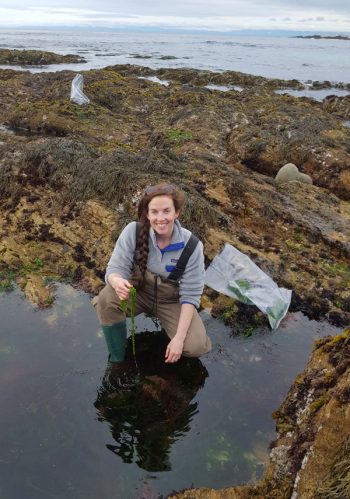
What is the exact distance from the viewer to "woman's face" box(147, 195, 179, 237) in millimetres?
3467

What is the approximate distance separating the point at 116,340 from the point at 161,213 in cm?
140

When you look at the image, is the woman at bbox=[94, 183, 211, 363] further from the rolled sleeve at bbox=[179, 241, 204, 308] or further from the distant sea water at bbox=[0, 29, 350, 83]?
the distant sea water at bbox=[0, 29, 350, 83]

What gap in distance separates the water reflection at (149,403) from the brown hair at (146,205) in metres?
1.02

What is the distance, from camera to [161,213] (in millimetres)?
3486

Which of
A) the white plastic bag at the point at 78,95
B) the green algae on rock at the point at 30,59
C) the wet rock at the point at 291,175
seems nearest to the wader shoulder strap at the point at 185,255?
the wet rock at the point at 291,175

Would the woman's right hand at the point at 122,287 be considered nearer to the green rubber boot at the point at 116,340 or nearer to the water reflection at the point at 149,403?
the green rubber boot at the point at 116,340

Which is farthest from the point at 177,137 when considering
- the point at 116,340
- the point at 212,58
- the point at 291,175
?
the point at 212,58

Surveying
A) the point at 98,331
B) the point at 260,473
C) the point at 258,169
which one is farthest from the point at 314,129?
the point at 260,473

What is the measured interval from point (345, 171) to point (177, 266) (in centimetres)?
722

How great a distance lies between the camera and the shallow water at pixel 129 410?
3.11m

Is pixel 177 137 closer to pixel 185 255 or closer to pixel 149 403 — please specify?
pixel 185 255

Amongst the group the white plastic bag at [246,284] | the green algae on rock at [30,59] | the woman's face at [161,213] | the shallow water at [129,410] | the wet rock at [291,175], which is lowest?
the shallow water at [129,410]

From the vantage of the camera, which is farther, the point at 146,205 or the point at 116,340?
the point at 116,340

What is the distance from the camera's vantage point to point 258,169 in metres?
10.3
